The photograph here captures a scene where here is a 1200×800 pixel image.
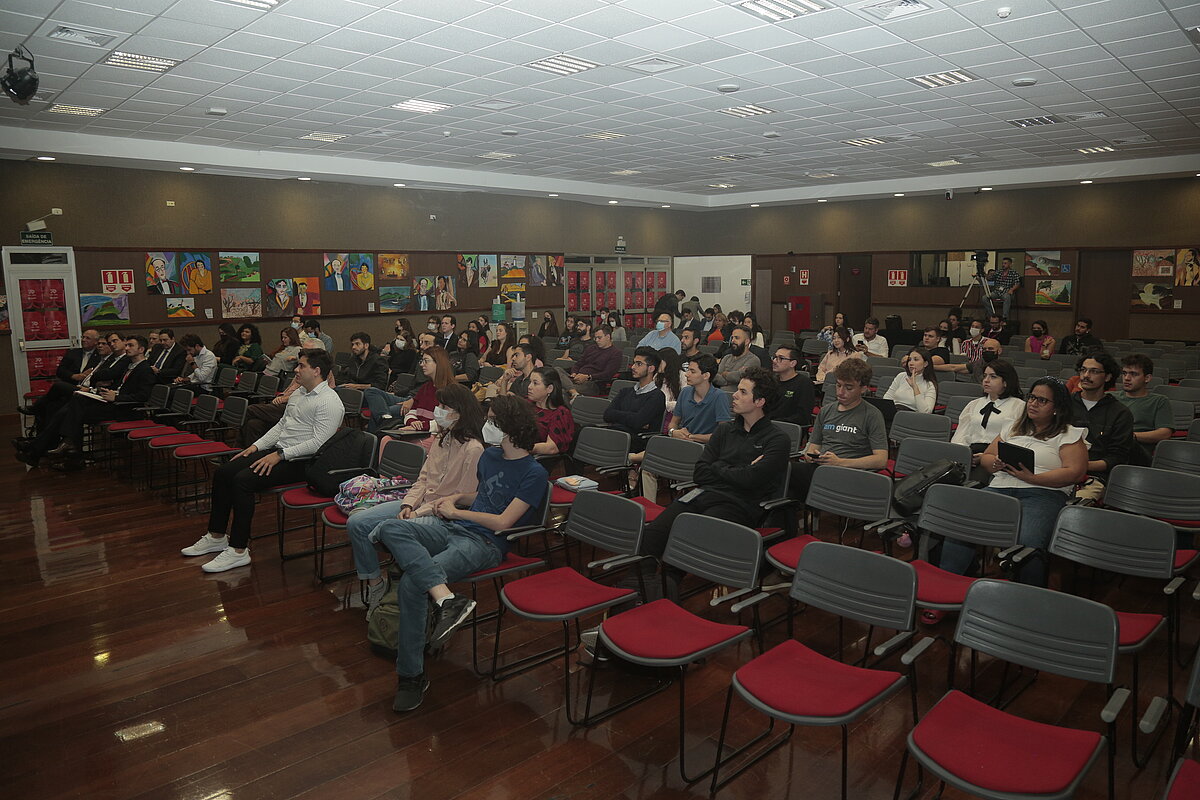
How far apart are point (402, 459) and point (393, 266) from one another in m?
10.7

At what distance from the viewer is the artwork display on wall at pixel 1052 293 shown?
1554cm

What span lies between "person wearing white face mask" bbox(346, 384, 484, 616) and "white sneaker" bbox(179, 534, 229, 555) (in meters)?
1.88

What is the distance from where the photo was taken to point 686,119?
9.62 m

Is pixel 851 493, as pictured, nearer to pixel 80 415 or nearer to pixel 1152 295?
pixel 80 415

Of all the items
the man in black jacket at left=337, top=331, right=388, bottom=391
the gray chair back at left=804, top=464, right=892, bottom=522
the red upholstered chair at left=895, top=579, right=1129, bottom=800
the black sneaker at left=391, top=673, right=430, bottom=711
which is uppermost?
the man in black jacket at left=337, top=331, right=388, bottom=391

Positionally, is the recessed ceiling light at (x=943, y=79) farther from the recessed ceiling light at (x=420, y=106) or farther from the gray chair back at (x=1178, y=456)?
the recessed ceiling light at (x=420, y=106)

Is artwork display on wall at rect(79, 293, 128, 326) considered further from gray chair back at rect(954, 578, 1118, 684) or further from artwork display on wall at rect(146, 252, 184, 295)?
gray chair back at rect(954, 578, 1118, 684)

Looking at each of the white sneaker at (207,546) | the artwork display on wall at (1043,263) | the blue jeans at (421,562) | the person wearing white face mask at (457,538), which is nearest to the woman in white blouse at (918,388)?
the person wearing white face mask at (457,538)

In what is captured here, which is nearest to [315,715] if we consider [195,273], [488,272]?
[195,273]

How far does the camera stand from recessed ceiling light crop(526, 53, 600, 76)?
22.8 feet

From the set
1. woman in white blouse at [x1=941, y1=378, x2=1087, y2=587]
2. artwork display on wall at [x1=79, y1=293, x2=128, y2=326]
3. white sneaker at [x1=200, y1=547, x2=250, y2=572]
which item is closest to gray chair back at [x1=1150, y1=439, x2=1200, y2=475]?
woman in white blouse at [x1=941, y1=378, x2=1087, y2=587]

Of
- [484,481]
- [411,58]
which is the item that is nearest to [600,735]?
[484,481]

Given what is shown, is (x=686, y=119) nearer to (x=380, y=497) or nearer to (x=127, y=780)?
(x=380, y=497)

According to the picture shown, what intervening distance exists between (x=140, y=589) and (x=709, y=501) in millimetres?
3865
